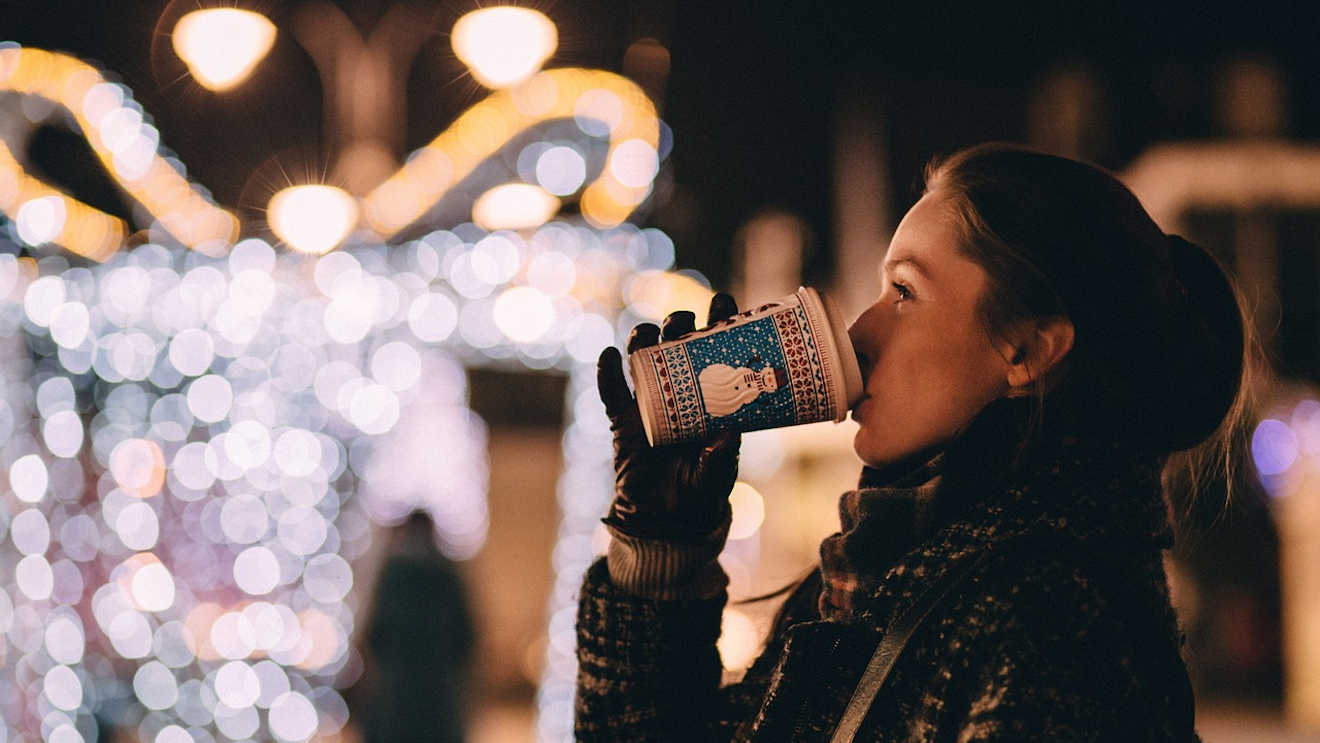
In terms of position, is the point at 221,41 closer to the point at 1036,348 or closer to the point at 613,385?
the point at 613,385

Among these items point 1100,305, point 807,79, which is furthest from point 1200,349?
point 807,79

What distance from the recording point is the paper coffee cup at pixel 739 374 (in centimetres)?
126

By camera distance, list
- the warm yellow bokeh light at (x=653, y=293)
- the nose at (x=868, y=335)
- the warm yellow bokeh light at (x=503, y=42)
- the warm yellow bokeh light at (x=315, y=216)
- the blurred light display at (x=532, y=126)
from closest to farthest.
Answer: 1. the nose at (x=868, y=335)
2. the warm yellow bokeh light at (x=503, y=42)
3. the blurred light display at (x=532, y=126)
4. the warm yellow bokeh light at (x=315, y=216)
5. the warm yellow bokeh light at (x=653, y=293)

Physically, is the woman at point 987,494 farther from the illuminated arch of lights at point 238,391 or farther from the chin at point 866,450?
the illuminated arch of lights at point 238,391

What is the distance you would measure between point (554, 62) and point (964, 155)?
391cm

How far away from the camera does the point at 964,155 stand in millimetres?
1297

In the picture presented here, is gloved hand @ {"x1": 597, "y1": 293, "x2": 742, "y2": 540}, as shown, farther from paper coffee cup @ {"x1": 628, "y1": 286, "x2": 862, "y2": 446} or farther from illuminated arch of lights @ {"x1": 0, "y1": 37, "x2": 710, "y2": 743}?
illuminated arch of lights @ {"x1": 0, "y1": 37, "x2": 710, "y2": 743}

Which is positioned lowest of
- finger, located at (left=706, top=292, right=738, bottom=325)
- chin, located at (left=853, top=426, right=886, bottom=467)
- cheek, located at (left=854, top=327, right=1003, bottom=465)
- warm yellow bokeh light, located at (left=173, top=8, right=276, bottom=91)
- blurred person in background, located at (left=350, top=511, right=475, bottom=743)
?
blurred person in background, located at (left=350, top=511, right=475, bottom=743)

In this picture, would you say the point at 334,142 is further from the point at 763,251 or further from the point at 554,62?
the point at 763,251

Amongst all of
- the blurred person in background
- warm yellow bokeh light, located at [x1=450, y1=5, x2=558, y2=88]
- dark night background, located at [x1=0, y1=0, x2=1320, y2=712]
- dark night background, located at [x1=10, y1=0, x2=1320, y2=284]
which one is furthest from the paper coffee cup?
the blurred person in background

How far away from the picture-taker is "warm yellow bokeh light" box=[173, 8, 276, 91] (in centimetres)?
350

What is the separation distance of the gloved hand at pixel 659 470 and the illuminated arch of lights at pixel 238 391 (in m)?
2.66

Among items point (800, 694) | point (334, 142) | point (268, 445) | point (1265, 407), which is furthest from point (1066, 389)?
point (1265, 407)

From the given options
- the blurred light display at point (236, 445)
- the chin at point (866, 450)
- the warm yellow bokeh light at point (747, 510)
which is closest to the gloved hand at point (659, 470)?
the chin at point (866, 450)
